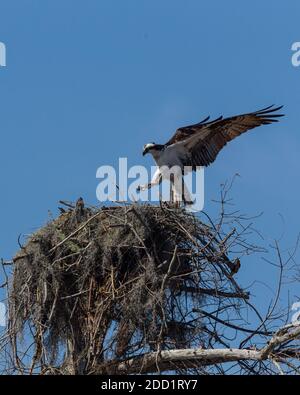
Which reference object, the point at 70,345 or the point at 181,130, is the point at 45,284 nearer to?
the point at 70,345

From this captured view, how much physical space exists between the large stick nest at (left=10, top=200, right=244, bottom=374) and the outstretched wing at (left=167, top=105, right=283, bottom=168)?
2474 mm

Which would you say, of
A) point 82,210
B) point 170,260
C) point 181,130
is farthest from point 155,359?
point 181,130

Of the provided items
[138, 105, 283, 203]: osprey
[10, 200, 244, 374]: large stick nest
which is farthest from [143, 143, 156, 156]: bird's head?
[10, 200, 244, 374]: large stick nest

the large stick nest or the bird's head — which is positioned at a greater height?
the bird's head

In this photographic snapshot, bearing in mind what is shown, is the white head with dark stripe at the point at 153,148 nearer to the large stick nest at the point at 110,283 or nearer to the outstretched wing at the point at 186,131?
the outstretched wing at the point at 186,131

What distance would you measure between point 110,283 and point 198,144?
369cm

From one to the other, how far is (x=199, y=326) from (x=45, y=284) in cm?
168

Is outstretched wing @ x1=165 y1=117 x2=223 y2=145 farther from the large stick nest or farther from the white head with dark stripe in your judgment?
the large stick nest

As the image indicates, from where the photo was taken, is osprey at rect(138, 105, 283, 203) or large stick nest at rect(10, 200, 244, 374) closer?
large stick nest at rect(10, 200, 244, 374)

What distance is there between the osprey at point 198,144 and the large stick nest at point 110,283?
8.05 ft

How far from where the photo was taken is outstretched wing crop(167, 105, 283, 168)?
1549 centimetres

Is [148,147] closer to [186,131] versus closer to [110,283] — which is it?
[186,131]

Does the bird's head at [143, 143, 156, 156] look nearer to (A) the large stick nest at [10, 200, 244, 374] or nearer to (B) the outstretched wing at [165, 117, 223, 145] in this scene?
(B) the outstretched wing at [165, 117, 223, 145]

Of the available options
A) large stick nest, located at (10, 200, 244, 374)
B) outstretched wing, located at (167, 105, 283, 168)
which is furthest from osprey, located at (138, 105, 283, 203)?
large stick nest, located at (10, 200, 244, 374)
